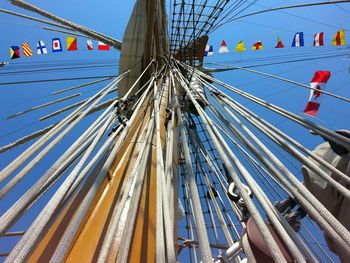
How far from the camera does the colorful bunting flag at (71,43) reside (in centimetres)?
794

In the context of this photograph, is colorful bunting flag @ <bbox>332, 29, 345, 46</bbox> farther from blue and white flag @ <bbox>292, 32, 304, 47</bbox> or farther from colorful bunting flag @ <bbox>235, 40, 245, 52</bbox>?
colorful bunting flag @ <bbox>235, 40, 245, 52</bbox>

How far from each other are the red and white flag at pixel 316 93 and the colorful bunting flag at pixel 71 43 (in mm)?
5439

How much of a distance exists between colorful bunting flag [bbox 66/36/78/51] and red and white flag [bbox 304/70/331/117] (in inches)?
214

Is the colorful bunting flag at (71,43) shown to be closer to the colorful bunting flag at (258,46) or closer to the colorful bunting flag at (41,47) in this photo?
the colorful bunting flag at (41,47)

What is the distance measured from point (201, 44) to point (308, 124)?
6303 millimetres

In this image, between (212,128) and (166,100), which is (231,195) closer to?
(212,128)

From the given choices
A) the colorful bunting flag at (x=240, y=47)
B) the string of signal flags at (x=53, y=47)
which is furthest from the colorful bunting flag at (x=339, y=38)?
the string of signal flags at (x=53, y=47)

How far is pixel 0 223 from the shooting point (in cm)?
118

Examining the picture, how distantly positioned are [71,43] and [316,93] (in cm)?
564

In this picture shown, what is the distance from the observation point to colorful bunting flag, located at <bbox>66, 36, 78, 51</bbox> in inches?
313

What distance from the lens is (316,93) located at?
6395 mm

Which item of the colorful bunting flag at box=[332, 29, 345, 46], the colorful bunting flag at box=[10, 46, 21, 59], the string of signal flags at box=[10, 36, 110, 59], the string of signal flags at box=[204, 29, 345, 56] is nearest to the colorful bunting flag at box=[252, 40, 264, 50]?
the string of signal flags at box=[204, 29, 345, 56]

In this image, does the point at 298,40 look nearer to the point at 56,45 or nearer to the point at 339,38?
the point at 339,38

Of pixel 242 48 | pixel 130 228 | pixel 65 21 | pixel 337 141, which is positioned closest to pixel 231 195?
pixel 337 141
